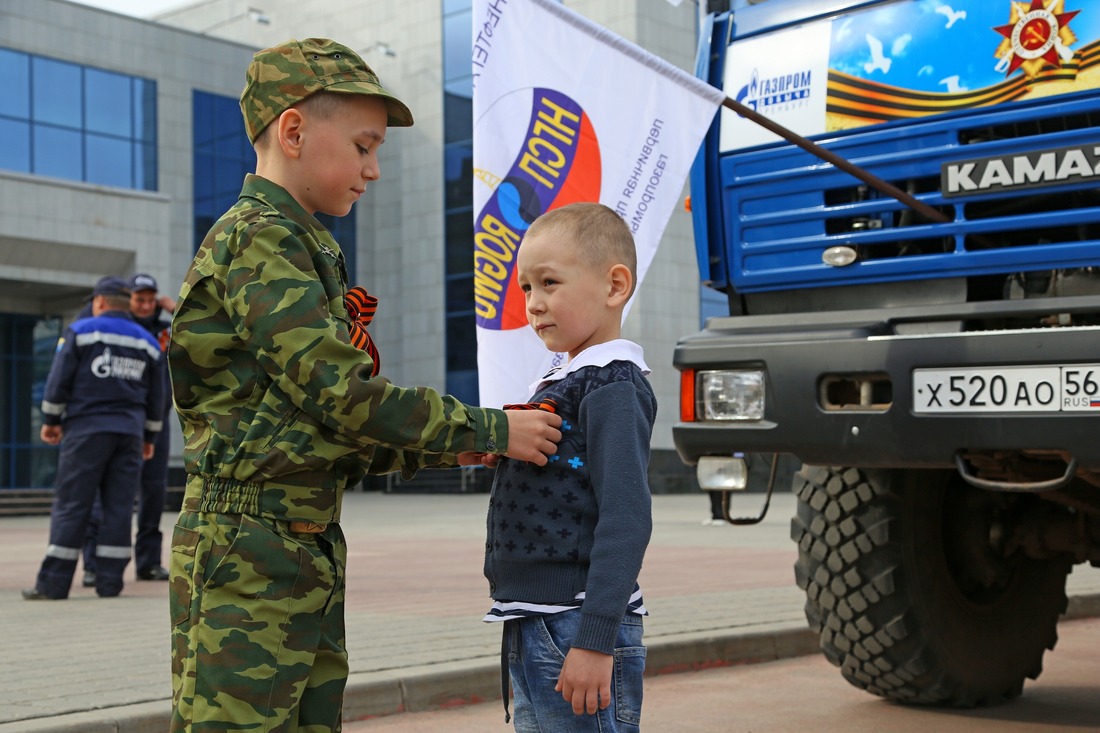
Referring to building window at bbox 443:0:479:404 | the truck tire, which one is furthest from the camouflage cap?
building window at bbox 443:0:479:404

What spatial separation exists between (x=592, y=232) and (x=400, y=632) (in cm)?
448

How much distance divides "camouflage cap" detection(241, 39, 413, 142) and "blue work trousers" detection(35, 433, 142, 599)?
21.5 ft

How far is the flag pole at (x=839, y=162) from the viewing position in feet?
15.6

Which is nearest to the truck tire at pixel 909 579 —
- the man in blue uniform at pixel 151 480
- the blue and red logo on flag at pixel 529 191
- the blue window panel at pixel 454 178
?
the blue and red logo on flag at pixel 529 191

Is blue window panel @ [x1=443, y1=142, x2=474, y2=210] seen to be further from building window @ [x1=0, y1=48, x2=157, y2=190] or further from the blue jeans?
the blue jeans

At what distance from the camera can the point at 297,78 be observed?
2584 millimetres

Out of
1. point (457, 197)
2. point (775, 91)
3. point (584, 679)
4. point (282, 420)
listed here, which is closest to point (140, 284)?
point (775, 91)

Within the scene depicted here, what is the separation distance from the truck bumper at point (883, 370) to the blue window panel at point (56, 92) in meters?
29.4

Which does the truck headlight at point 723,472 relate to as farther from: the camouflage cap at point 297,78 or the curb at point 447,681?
the camouflage cap at point 297,78

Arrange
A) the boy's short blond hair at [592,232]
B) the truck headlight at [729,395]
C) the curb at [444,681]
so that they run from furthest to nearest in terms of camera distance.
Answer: the truck headlight at [729,395], the curb at [444,681], the boy's short blond hair at [592,232]

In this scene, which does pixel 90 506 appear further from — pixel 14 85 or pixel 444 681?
pixel 14 85

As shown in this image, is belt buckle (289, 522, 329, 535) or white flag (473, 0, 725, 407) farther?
white flag (473, 0, 725, 407)

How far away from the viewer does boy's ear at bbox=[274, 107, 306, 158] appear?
260 centimetres

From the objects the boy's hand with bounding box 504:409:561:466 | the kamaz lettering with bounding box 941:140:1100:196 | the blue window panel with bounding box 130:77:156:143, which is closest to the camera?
the boy's hand with bounding box 504:409:561:466
